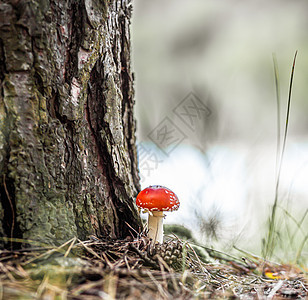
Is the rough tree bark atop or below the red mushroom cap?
atop

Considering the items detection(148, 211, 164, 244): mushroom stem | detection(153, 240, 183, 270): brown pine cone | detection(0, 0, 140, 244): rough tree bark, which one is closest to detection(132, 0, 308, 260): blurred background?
detection(148, 211, 164, 244): mushroom stem

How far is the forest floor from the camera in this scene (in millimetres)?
863

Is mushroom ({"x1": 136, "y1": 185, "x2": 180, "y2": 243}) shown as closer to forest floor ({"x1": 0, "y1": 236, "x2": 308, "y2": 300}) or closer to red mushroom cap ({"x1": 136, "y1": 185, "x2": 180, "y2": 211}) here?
red mushroom cap ({"x1": 136, "y1": 185, "x2": 180, "y2": 211})

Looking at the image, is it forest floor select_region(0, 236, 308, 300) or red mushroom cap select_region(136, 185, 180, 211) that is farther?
red mushroom cap select_region(136, 185, 180, 211)

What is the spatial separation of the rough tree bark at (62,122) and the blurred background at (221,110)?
121cm

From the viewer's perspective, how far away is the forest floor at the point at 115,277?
2.83 ft

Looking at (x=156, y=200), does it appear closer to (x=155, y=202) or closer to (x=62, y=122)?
(x=155, y=202)

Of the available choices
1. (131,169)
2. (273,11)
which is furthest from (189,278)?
(273,11)

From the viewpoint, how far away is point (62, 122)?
1299 mm

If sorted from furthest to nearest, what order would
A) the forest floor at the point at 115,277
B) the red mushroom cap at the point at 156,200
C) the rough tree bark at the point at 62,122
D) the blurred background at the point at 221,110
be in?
1. the blurred background at the point at 221,110
2. the red mushroom cap at the point at 156,200
3. the rough tree bark at the point at 62,122
4. the forest floor at the point at 115,277

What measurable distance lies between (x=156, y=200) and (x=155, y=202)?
0.04ft

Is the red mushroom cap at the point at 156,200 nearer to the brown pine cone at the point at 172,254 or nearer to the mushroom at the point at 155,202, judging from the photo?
the mushroom at the point at 155,202

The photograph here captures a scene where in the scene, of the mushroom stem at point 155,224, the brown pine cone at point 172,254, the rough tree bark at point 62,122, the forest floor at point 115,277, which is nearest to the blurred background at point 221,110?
the mushroom stem at point 155,224

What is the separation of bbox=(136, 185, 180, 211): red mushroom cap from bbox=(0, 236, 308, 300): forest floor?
18 cm
